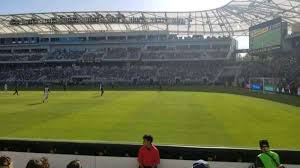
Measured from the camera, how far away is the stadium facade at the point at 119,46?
90812mm

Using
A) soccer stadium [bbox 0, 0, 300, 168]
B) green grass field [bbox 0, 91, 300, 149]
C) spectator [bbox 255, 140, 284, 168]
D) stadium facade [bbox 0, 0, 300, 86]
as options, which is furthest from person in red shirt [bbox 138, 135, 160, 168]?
stadium facade [bbox 0, 0, 300, 86]

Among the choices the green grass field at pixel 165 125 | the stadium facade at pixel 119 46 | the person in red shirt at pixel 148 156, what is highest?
the stadium facade at pixel 119 46

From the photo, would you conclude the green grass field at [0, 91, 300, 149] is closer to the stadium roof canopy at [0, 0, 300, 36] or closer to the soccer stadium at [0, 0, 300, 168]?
the soccer stadium at [0, 0, 300, 168]

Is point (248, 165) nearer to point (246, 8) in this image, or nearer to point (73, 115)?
point (73, 115)

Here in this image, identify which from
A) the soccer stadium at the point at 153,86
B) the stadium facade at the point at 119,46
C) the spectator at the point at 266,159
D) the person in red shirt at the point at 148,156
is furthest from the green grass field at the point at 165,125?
the stadium facade at the point at 119,46

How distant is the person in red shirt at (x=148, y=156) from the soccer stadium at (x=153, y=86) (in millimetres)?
76

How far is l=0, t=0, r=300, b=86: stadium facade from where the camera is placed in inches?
3575

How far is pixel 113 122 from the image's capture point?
81.1 feet

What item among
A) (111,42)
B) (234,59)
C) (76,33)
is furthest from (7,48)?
(234,59)

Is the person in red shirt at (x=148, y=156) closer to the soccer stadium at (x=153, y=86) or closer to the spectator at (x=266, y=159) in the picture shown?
the soccer stadium at (x=153, y=86)

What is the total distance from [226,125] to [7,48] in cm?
10289

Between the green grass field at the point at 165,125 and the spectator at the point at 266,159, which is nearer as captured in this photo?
the spectator at the point at 266,159

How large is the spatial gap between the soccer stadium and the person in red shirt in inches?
3.0

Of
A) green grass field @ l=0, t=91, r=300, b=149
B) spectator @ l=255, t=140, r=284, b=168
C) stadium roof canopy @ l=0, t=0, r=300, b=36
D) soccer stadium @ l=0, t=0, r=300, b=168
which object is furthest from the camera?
stadium roof canopy @ l=0, t=0, r=300, b=36
